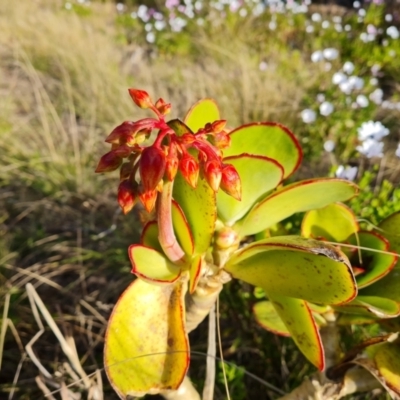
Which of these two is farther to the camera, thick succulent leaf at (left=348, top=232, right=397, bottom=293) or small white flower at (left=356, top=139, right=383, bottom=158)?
small white flower at (left=356, top=139, right=383, bottom=158)

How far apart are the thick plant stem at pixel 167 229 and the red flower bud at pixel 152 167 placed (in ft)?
0.24

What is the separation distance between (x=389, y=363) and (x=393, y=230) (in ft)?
0.88

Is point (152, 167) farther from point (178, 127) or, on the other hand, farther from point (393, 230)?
point (393, 230)

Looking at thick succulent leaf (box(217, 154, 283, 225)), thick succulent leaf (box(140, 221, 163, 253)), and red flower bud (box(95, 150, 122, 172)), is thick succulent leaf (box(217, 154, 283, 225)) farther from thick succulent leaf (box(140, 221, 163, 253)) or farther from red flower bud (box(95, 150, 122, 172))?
red flower bud (box(95, 150, 122, 172))

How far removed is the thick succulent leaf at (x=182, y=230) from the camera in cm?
92

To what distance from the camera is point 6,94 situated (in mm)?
3449

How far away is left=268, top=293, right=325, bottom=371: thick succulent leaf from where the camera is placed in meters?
0.89

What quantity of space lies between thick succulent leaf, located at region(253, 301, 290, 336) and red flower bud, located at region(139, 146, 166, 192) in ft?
1.70

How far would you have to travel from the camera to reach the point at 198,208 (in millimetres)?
913

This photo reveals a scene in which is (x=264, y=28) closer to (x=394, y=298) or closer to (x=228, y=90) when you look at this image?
(x=228, y=90)

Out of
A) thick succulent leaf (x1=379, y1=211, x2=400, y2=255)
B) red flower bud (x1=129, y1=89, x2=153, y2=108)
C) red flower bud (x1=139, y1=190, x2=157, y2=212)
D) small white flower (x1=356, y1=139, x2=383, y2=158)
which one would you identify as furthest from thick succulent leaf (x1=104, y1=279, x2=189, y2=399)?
small white flower (x1=356, y1=139, x2=383, y2=158)

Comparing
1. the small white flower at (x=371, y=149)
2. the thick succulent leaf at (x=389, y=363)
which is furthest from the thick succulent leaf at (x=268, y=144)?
the small white flower at (x=371, y=149)

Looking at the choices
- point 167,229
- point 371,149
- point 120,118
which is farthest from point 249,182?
point 120,118

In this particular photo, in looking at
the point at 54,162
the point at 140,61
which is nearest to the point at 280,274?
the point at 54,162
